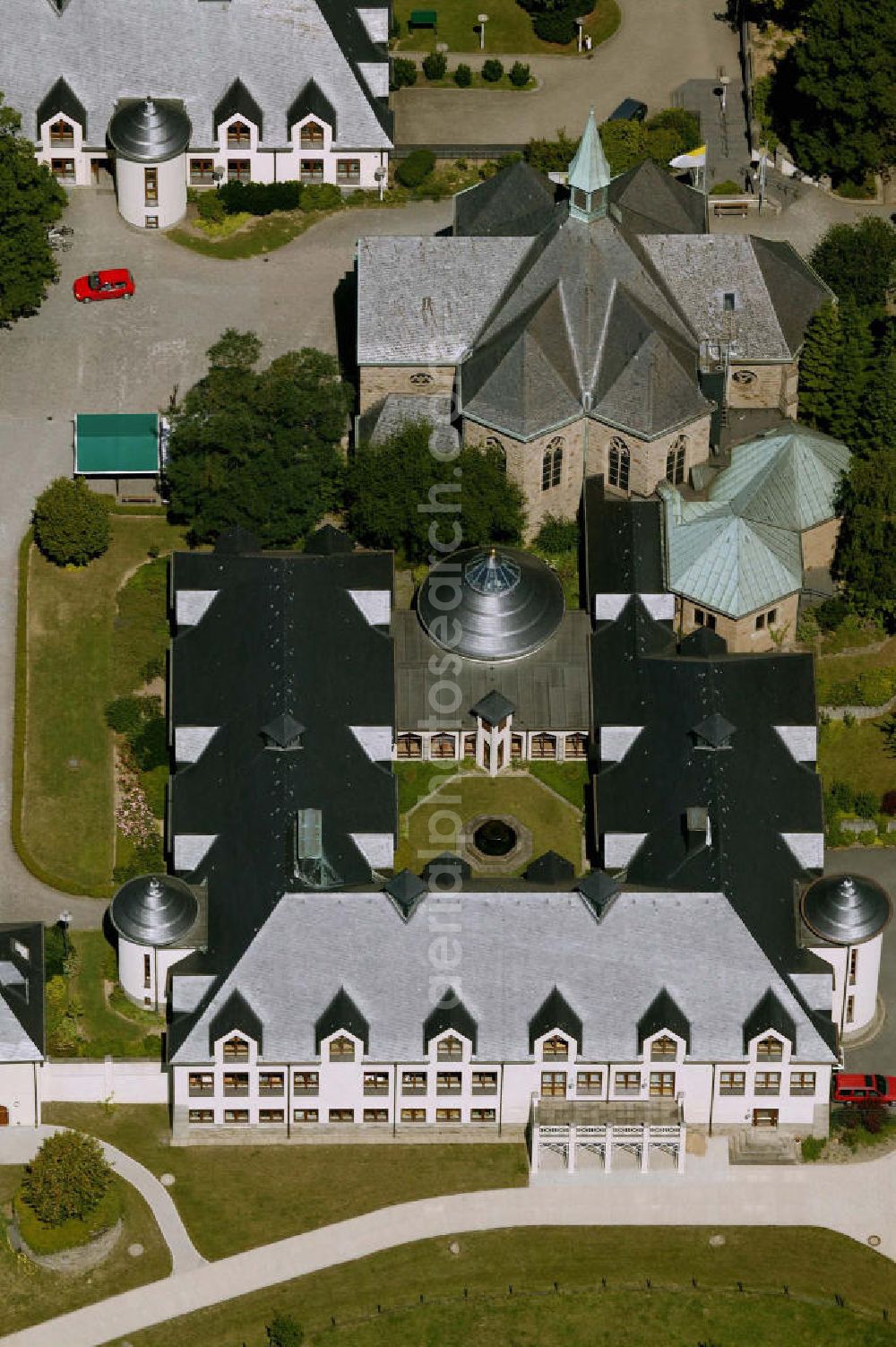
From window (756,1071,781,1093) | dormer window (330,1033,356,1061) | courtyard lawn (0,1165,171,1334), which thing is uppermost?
dormer window (330,1033,356,1061)

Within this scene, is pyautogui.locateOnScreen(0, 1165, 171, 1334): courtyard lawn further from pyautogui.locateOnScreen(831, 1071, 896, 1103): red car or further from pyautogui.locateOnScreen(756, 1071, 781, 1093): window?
pyautogui.locateOnScreen(831, 1071, 896, 1103): red car

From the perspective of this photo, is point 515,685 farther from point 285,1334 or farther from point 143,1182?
point 285,1334

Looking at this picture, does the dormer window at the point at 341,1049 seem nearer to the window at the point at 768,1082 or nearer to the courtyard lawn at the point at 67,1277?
the courtyard lawn at the point at 67,1277

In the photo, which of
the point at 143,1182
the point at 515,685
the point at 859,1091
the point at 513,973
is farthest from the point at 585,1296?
the point at 515,685

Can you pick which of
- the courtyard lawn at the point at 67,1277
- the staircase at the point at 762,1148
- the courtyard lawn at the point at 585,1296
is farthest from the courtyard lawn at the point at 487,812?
the courtyard lawn at the point at 67,1277

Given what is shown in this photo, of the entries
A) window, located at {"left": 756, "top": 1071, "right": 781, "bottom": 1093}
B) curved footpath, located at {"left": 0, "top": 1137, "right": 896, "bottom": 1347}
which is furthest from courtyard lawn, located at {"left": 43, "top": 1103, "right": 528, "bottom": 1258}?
window, located at {"left": 756, "top": 1071, "right": 781, "bottom": 1093}

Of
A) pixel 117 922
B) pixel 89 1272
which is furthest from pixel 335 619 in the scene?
pixel 89 1272

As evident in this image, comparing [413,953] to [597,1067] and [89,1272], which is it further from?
[89,1272]
